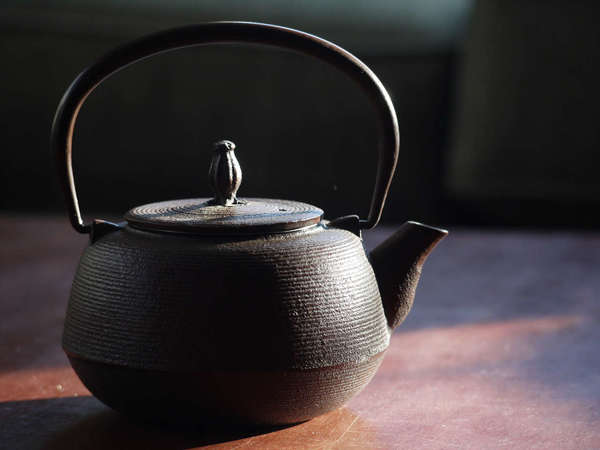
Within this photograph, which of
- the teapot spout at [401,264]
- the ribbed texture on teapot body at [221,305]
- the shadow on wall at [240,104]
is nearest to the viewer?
the ribbed texture on teapot body at [221,305]

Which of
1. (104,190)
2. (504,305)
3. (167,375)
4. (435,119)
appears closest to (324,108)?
(435,119)

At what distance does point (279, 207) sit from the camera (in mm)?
799

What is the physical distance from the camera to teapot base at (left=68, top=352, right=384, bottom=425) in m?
0.69

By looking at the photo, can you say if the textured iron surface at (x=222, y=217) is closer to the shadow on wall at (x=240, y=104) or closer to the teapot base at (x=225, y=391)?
the teapot base at (x=225, y=391)

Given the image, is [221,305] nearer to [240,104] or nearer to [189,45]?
[189,45]

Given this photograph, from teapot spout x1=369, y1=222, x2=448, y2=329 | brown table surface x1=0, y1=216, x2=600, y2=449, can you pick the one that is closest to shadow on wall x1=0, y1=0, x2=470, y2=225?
brown table surface x1=0, y1=216, x2=600, y2=449

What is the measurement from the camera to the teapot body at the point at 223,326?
687 mm

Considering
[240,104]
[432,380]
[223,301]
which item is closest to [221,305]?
[223,301]

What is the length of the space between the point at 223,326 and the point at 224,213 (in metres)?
0.11

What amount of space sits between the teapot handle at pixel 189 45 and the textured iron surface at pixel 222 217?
90mm

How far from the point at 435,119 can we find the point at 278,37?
6.13 ft

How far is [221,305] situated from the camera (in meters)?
0.69

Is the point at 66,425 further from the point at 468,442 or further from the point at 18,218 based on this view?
the point at 18,218

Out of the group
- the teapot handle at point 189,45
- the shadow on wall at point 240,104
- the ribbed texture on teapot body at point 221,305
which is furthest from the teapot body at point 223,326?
the shadow on wall at point 240,104
